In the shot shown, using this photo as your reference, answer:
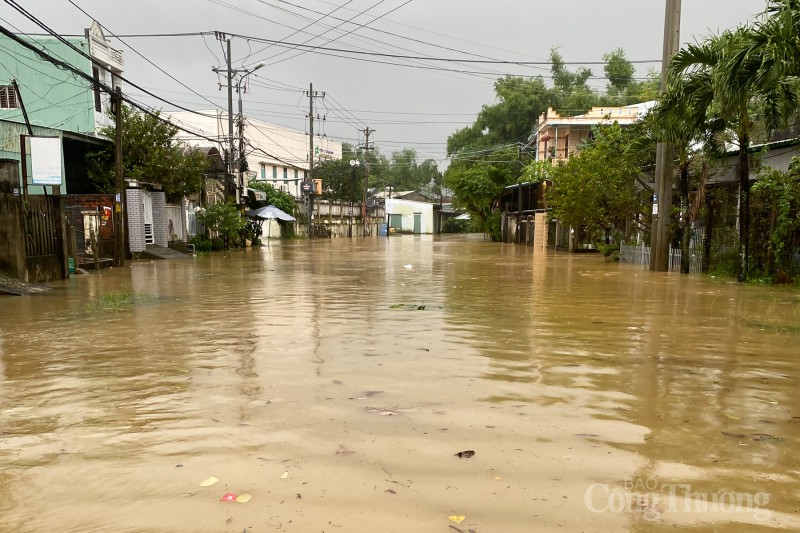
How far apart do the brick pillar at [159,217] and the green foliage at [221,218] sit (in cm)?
383

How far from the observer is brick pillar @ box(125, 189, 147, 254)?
22484mm

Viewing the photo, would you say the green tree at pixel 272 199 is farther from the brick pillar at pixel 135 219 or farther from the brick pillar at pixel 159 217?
the brick pillar at pixel 135 219

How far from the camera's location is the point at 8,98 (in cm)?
2417

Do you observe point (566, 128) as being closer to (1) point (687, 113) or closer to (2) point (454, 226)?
(1) point (687, 113)

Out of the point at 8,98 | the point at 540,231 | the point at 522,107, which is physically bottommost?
the point at 540,231

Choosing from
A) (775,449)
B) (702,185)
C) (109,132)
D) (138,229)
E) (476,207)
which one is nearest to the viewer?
(775,449)

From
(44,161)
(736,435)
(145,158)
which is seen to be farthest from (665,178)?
(145,158)

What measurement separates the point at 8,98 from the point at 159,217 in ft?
24.1

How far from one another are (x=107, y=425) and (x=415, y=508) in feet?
7.81

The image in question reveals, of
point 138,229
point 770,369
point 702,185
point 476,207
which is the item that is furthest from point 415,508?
point 476,207

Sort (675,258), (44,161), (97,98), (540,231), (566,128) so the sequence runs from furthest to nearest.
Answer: (566,128), (540,231), (97,98), (675,258), (44,161)

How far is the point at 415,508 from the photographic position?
2.93 m

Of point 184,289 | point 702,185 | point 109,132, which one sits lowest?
point 184,289

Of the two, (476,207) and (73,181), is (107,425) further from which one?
(476,207)
